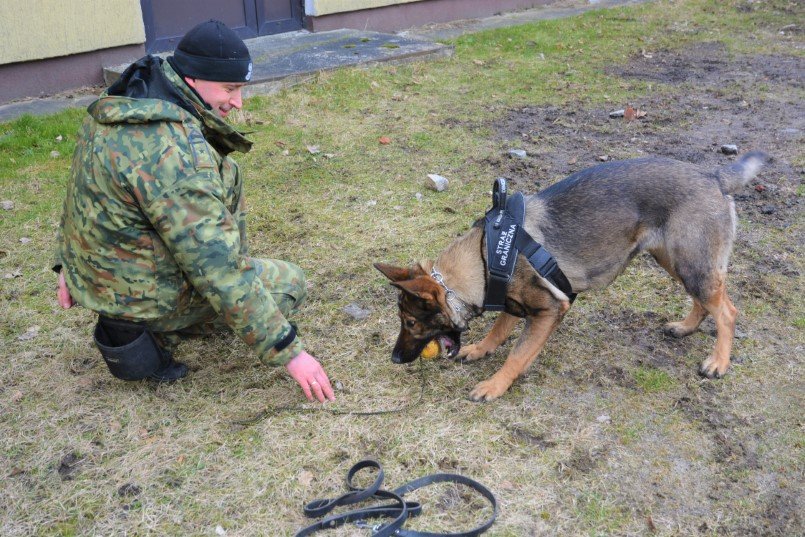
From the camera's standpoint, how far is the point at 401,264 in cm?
513

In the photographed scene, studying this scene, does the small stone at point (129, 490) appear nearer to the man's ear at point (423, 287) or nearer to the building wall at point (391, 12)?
the man's ear at point (423, 287)

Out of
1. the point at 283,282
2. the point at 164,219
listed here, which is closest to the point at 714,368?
the point at 283,282

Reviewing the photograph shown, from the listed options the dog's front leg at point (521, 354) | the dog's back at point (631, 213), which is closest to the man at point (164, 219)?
the dog's front leg at point (521, 354)

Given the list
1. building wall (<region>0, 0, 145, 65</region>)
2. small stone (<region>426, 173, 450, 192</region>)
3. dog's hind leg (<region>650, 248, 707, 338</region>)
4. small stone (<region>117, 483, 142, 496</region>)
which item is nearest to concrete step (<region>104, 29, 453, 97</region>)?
building wall (<region>0, 0, 145, 65</region>)

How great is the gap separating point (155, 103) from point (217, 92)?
1.29 ft

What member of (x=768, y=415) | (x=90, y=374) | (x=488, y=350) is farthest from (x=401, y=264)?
(x=768, y=415)

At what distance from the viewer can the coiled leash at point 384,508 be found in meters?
2.97

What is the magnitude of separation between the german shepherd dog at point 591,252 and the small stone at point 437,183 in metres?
2.17

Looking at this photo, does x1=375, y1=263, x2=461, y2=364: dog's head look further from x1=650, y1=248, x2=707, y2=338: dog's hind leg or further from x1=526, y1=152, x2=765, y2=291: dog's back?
x1=650, y1=248, x2=707, y2=338: dog's hind leg

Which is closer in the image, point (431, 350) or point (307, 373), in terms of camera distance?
point (307, 373)

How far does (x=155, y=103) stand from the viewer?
125 inches

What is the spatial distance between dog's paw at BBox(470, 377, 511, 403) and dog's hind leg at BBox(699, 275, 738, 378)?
1.19 metres

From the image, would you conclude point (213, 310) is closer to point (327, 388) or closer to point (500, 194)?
point (327, 388)

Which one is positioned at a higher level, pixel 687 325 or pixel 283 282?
pixel 283 282
